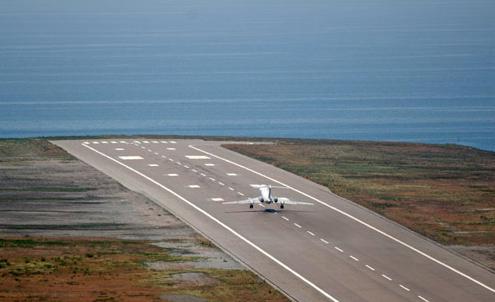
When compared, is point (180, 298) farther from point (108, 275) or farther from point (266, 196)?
point (266, 196)

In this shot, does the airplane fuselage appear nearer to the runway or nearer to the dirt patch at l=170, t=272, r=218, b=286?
the runway

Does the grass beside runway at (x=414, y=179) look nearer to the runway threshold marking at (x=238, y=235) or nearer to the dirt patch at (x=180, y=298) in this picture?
the runway threshold marking at (x=238, y=235)

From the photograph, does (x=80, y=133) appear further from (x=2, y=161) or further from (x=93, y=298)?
(x=93, y=298)

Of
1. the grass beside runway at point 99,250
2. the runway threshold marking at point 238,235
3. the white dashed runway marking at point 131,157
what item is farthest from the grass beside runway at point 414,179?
the grass beside runway at point 99,250

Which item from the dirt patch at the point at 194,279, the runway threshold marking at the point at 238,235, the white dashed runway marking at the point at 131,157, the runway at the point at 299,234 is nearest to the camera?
the runway threshold marking at the point at 238,235

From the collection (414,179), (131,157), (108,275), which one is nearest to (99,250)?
(108,275)

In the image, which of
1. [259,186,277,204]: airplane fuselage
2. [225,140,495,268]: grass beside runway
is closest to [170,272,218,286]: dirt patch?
[225,140,495,268]: grass beside runway
